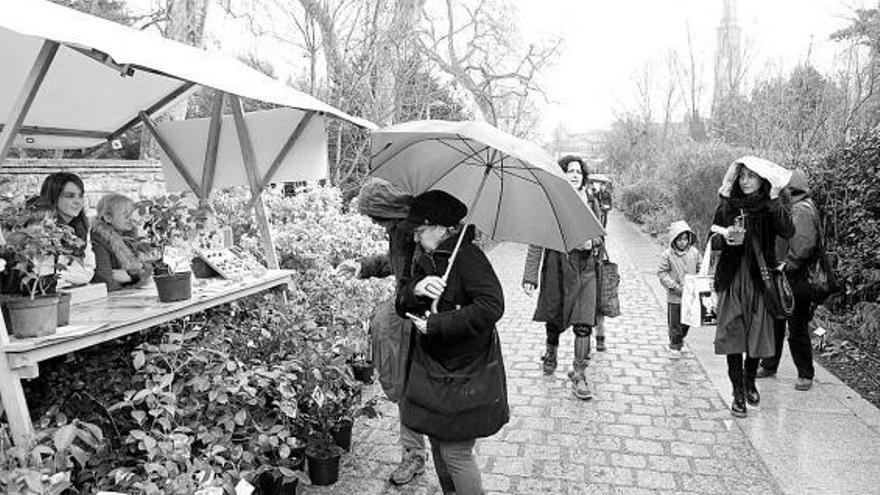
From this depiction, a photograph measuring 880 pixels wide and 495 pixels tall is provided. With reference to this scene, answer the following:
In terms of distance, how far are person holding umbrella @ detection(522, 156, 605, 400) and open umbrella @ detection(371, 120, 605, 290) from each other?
1811mm

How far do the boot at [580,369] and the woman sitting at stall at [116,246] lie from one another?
321 cm

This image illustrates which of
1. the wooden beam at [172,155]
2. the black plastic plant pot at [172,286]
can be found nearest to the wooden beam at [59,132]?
the wooden beam at [172,155]

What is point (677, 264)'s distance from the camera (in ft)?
21.4

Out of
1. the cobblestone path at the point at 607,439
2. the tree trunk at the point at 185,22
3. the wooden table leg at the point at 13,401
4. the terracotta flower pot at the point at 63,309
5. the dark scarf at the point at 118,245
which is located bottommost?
the cobblestone path at the point at 607,439

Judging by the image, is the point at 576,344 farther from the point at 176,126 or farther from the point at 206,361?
the point at 176,126

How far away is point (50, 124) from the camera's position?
474 centimetres

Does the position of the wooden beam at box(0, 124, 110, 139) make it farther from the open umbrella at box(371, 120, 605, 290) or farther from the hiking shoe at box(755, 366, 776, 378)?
the hiking shoe at box(755, 366, 776, 378)

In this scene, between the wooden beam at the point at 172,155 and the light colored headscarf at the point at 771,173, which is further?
the wooden beam at the point at 172,155

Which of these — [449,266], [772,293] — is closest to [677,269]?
[772,293]

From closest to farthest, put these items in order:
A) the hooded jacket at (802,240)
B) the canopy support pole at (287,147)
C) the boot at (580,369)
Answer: the canopy support pole at (287,147), the hooded jacket at (802,240), the boot at (580,369)

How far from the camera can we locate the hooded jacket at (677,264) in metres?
6.51

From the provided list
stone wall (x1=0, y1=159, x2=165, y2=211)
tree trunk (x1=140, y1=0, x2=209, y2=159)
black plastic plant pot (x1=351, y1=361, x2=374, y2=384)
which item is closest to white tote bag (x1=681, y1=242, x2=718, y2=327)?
black plastic plant pot (x1=351, y1=361, x2=374, y2=384)

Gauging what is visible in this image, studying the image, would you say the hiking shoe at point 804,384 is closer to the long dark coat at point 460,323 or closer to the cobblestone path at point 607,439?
the cobblestone path at point 607,439

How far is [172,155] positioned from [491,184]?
8.75 ft
